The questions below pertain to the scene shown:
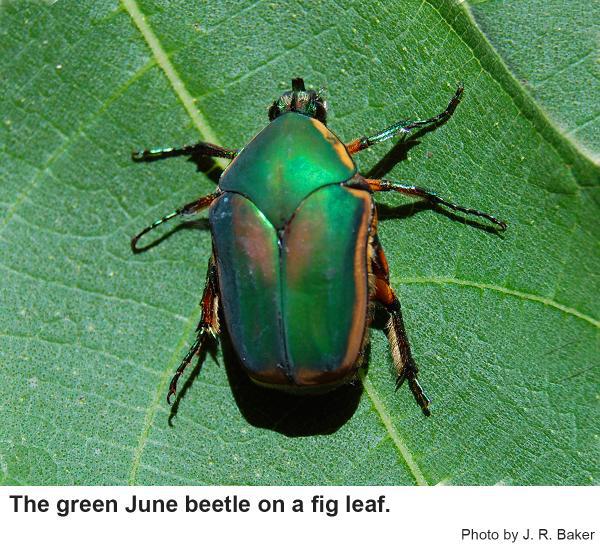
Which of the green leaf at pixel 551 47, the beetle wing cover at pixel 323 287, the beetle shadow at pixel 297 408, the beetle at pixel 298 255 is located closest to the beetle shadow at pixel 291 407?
the beetle shadow at pixel 297 408

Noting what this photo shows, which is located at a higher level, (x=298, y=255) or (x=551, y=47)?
(x=551, y=47)

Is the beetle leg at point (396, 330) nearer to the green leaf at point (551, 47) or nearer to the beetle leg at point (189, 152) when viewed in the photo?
the beetle leg at point (189, 152)

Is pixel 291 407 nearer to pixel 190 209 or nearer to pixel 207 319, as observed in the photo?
pixel 207 319

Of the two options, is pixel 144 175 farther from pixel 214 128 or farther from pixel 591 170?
pixel 591 170

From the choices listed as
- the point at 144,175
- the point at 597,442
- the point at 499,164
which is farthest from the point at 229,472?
the point at 499,164

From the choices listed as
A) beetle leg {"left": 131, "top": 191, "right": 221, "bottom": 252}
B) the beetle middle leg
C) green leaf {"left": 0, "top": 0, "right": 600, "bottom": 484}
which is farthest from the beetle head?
beetle leg {"left": 131, "top": 191, "right": 221, "bottom": 252}

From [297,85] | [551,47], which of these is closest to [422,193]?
[297,85]
